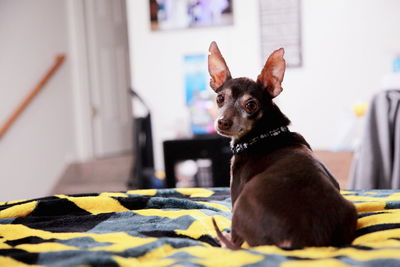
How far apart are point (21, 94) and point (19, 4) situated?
2.80ft

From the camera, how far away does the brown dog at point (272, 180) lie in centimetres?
95

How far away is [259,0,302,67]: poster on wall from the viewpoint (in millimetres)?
4102

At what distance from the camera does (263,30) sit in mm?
4180

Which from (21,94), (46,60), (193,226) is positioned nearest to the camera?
(193,226)

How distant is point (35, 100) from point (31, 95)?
0.63ft

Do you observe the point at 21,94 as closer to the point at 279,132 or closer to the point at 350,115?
the point at 350,115

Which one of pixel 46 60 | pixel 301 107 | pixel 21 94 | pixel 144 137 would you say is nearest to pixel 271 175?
pixel 144 137

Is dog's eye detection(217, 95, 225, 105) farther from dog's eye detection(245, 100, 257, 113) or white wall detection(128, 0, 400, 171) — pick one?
white wall detection(128, 0, 400, 171)

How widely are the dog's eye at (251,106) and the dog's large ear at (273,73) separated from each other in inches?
3.2

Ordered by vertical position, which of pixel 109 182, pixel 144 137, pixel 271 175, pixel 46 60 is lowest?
pixel 109 182

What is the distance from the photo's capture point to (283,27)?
4133 mm

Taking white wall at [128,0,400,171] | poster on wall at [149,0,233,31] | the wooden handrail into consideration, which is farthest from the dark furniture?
the wooden handrail

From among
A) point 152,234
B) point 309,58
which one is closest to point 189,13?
point 309,58

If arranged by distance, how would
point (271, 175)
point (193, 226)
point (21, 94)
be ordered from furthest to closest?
point (21, 94)
point (193, 226)
point (271, 175)
